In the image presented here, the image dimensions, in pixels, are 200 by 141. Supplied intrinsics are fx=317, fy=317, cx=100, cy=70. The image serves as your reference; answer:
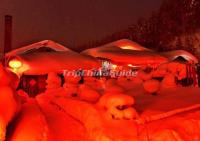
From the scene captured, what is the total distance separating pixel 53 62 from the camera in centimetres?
1633

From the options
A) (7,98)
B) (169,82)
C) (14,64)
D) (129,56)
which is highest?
(129,56)

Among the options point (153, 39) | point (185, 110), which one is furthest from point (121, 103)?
point (153, 39)

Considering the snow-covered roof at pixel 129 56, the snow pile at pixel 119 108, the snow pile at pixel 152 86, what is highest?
the snow-covered roof at pixel 129 56

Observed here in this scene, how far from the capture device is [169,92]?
34.0ft

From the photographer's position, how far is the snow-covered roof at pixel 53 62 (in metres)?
15.9

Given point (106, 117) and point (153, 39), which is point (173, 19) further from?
point (106, 117)

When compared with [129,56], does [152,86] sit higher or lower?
lower

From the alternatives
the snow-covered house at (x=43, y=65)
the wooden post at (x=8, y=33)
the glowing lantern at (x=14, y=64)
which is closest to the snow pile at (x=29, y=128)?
the glowing lantern at (x=14, y=64)

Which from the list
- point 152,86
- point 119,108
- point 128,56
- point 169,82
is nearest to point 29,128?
point 119,108

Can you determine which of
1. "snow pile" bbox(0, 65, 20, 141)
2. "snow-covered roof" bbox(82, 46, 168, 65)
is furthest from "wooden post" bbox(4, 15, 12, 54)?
"snow pile" bbox(0, 65, 20, 141)

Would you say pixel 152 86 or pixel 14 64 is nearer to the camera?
pixel 152 86

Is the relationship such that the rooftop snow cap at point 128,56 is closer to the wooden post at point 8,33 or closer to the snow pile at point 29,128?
the wooden post at point 8,33

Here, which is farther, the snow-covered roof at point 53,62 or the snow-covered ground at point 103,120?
the snow-covered roof at point 53,62

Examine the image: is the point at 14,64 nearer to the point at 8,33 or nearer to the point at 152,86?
the point at 8,33
